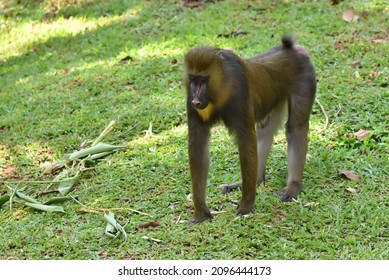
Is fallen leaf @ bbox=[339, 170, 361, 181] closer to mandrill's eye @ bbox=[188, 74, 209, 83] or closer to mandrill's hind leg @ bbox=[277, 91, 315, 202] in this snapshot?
mandrill's hind leg @ bbox=[277, 91, 315, 202]

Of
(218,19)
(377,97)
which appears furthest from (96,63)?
(377,97)

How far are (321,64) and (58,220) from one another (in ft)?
12.9

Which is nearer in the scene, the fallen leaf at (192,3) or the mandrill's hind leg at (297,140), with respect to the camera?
the mandrill's hind leg at (297,140)

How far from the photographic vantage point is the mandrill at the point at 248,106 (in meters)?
4.84

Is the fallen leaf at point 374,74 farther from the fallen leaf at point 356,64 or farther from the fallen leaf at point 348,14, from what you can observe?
the fallen leaf at point 348,14

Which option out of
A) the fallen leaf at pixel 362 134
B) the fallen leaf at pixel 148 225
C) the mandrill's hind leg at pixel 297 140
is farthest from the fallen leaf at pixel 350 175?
the fallen leaf at pixel 148 225

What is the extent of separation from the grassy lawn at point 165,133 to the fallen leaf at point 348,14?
0.22 ft

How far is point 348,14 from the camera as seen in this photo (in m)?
9.30

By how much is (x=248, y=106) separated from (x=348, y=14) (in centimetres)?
481

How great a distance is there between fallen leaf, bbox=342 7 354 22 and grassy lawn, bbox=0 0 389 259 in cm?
7

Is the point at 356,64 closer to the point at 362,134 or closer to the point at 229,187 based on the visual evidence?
the point at 362,134

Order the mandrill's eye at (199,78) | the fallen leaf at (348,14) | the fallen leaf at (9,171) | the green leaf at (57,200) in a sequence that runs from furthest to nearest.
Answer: the fallen leaf at (348,14)
the fallen leaf at (9,171)
the green leaf at (57,200)
the mandrill's eye at (199,78)

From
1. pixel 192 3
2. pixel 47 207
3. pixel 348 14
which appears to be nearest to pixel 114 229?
pixel 47 207

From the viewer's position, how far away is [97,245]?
5121mm
